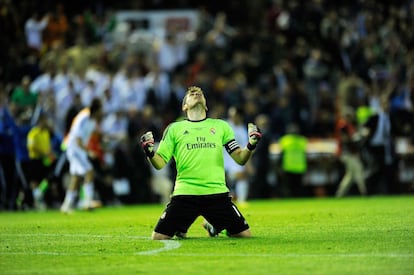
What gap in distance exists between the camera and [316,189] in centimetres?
2912

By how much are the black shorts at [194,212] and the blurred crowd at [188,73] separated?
11272 millimetres

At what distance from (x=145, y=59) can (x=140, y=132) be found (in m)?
3.81

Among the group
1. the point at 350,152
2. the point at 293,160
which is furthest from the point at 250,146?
the point at 293,160

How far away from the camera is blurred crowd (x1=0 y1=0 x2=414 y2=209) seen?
85.3 feet

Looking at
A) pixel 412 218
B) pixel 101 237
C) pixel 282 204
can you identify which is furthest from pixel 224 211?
pixel 282 204

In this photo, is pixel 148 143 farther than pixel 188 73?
No

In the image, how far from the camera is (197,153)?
534 inches

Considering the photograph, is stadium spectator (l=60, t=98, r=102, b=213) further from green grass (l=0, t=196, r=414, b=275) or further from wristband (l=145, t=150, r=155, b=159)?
wristband (l=145, t=150, r=155, b=159)

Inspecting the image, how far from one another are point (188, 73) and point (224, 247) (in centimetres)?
1723

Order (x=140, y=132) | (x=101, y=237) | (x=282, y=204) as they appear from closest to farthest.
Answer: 1. (x=101, y=237)
2. (x=282, y=204)
3. (x=140, y=132)

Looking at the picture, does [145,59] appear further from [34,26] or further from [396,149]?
[396,149]

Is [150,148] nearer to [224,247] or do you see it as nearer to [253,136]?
[253,136]

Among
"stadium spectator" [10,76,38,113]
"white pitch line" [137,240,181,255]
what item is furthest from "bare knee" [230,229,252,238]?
"stadium spectator" [10,76,38,113]

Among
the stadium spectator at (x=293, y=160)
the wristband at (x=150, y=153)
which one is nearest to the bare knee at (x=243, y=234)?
the wristband at (x=150, y=153)
